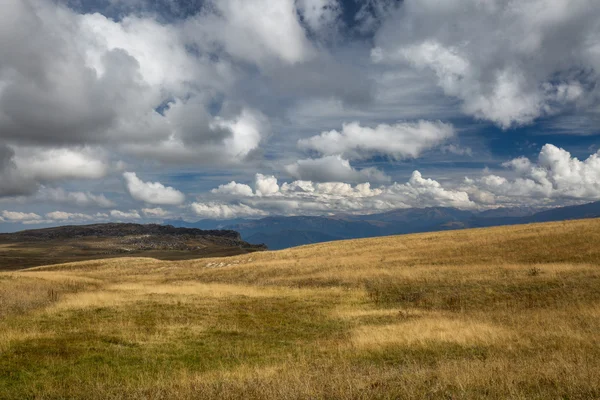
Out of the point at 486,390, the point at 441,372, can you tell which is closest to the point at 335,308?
the point at 441,372

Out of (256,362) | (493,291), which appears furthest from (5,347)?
(493,291)

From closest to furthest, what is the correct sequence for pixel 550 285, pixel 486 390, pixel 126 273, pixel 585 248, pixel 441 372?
pixel 486 390
pixel 441 372
pixel 550 285
pixel 585 248
pixel 126 273

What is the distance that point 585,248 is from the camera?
34719mm

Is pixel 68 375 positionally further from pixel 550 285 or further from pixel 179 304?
pixel 550 285

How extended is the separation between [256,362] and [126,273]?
53223 mm

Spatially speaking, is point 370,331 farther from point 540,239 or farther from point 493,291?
point 540,239

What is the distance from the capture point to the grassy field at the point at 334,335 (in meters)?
9.30

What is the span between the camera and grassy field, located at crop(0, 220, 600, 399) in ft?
30.5

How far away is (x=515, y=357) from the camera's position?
12.1 m

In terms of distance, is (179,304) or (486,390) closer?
(486,390)

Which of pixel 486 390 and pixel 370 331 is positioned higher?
pixel 486 390

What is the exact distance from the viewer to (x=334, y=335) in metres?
17.8

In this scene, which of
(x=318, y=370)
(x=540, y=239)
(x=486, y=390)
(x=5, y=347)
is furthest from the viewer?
(x=540, y=239)

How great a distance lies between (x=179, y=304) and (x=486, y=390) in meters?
22.2
